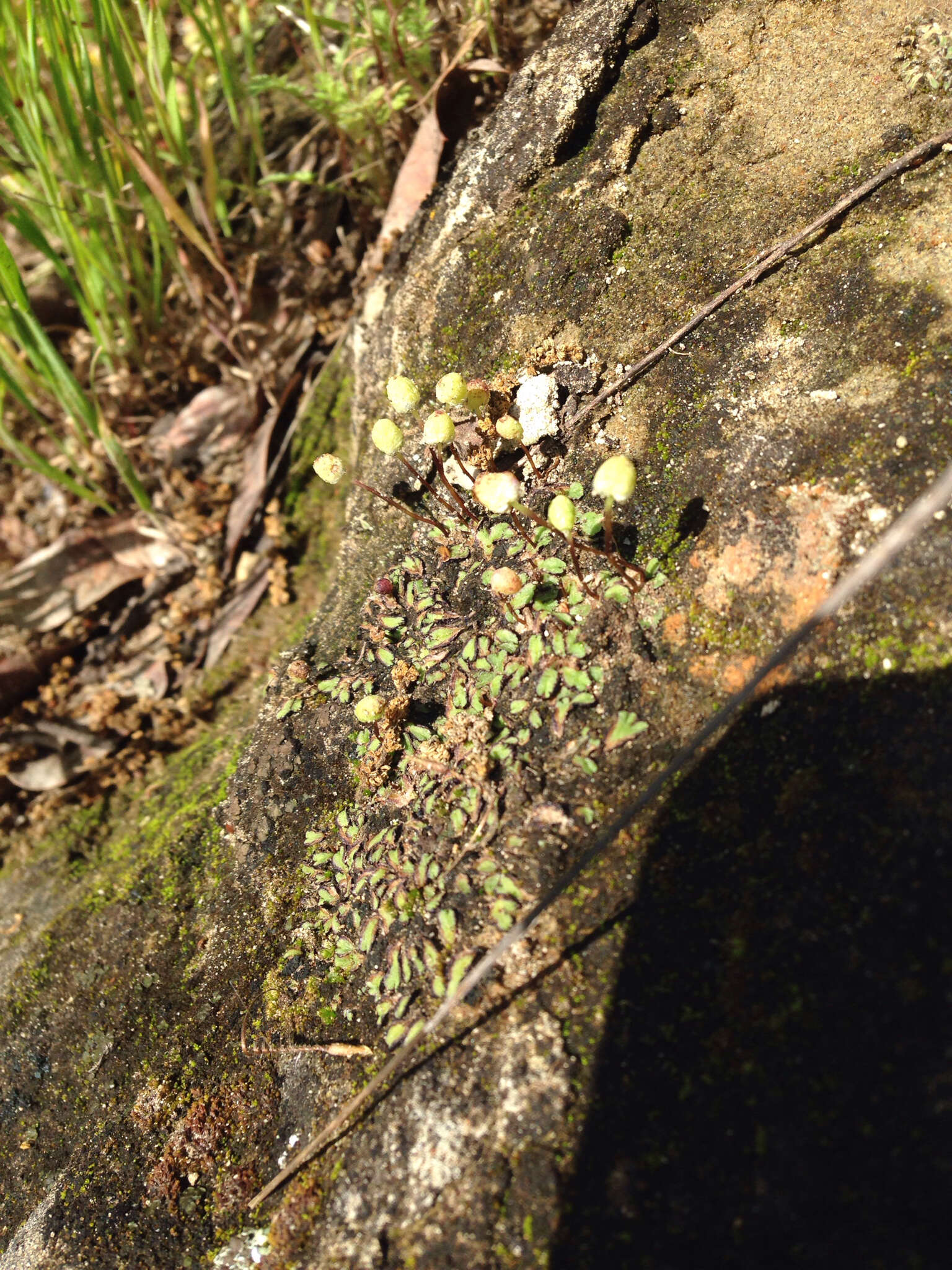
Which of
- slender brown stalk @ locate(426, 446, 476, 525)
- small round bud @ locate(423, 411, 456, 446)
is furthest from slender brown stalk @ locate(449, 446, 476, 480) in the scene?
small round bud @ locate(423, 411, 456, 446)

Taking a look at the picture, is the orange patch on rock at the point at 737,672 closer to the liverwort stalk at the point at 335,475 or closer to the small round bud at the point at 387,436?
the liverwort stalk at the point at 335,475

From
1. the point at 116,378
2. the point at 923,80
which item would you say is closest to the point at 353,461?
the point at 116,378

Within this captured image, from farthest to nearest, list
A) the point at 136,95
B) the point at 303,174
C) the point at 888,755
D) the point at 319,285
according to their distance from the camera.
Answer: the point at 319,285, the point at 303,174, the point at 136,95, the point at 888,755

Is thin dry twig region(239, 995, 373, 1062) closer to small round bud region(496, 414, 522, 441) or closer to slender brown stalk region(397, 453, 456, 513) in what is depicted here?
slender brown stalk region(397, 453, 456, 513)

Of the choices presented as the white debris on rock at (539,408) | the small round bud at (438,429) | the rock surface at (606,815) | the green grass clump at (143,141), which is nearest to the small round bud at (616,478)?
the rock surface at (606,815)

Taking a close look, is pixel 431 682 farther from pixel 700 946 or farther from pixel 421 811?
pixel 700 946

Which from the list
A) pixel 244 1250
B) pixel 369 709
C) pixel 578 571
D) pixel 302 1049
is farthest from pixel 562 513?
pixel 244 1250
